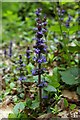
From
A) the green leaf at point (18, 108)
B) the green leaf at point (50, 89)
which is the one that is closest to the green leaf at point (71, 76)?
the green leaf at point (50, 89)

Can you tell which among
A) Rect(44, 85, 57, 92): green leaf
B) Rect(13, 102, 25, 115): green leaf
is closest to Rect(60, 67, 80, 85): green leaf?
Rect(44, 85, 57, 92): green leaf

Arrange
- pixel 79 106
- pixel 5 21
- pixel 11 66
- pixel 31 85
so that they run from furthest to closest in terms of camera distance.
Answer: pixel 5 21, pixel 11 66, pixel 31 85, pixel 79 106

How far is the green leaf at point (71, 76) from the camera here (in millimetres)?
2594

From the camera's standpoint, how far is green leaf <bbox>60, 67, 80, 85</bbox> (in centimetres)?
259

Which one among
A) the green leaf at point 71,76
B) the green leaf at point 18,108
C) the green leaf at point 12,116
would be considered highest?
the green leaf at point 71,76

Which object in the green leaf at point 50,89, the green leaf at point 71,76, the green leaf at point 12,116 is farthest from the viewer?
the green leaf at point 71,76

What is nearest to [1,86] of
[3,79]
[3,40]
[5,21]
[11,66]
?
[3,79]

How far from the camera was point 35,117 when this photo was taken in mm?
2355

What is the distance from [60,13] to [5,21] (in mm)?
2103

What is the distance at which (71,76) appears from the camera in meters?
2.66

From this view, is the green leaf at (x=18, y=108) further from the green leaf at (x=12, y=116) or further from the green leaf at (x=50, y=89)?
the green leaf at (x=50, y=89)

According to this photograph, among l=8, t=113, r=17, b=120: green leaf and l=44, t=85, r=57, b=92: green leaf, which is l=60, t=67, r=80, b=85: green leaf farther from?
l=8, t=113, r=17, b=120: green leaf

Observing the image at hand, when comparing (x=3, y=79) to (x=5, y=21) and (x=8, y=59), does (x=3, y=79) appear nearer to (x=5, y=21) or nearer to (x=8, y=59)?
(x=8, y=59)

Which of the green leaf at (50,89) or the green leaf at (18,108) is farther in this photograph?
the green leaf at (50,89)
